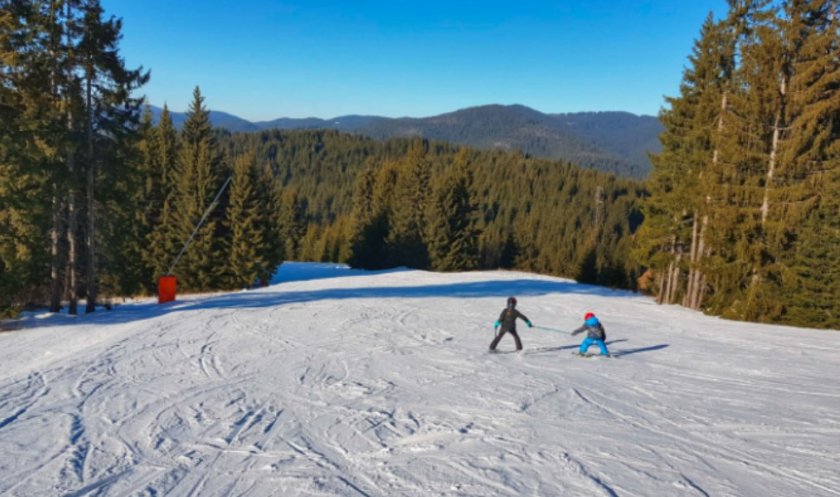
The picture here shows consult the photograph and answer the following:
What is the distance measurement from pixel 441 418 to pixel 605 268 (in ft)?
142

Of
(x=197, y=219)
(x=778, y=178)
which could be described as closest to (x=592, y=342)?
(x=778, y=178)

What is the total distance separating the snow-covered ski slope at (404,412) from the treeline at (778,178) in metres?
2.52

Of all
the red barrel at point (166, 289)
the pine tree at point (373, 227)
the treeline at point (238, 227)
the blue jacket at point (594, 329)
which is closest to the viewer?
the blue jacket at point (594, 329)

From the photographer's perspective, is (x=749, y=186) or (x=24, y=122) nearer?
(x=24, y=122)

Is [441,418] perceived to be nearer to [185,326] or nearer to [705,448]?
[705,448]

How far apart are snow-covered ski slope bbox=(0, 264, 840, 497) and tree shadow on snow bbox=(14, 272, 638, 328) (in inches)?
39.6

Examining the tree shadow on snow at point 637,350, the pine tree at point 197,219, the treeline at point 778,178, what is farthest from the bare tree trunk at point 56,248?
the treeline at point 778,178

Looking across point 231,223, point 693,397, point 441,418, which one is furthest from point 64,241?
point 693,397

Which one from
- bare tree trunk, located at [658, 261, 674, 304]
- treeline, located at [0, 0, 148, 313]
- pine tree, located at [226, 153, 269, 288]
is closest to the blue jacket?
bare tree trunk, located at [658, 261, 674, 304]

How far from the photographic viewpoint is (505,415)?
8391mm

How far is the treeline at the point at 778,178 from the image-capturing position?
1747 centimetres

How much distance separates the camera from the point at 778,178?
730 inches

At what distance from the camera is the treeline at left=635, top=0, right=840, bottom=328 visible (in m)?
17.5

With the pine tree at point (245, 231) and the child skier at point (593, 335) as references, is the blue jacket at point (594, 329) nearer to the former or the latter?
the child skier at point (593, 335)
